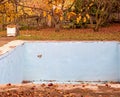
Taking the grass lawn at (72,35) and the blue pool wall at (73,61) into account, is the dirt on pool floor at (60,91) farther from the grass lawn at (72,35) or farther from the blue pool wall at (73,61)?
the grass lawn at (72,35)

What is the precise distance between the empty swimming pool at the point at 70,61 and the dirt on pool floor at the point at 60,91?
5.78 metres

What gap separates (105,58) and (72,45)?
3.32 feet

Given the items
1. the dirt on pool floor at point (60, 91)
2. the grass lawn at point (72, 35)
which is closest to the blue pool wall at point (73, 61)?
the grass lawn at point (72, 35)

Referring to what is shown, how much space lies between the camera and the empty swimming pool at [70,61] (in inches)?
444

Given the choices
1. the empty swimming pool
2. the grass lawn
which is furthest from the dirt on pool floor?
the grass lawn

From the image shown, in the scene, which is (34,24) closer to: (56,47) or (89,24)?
(89,24)

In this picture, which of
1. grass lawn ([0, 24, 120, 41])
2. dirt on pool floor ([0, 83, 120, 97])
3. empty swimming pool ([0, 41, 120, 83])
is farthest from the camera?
grass lawn ([0, 24, 120, 41])

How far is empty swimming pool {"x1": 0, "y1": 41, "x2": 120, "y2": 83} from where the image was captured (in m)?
11.3

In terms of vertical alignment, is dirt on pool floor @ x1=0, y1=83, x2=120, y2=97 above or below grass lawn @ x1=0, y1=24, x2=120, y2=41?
above

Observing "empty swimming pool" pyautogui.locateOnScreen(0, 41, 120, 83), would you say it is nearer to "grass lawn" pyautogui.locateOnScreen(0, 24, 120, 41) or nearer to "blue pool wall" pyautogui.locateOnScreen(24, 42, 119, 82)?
"blue pool wall" pyautogui.locateOnScreen(24, 42, 119, 82)

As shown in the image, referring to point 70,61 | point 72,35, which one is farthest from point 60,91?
point 72,35

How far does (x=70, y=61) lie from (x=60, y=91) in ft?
21.0

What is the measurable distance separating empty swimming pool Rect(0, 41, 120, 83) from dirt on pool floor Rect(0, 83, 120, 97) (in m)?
5.78

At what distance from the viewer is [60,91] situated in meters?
5.09
